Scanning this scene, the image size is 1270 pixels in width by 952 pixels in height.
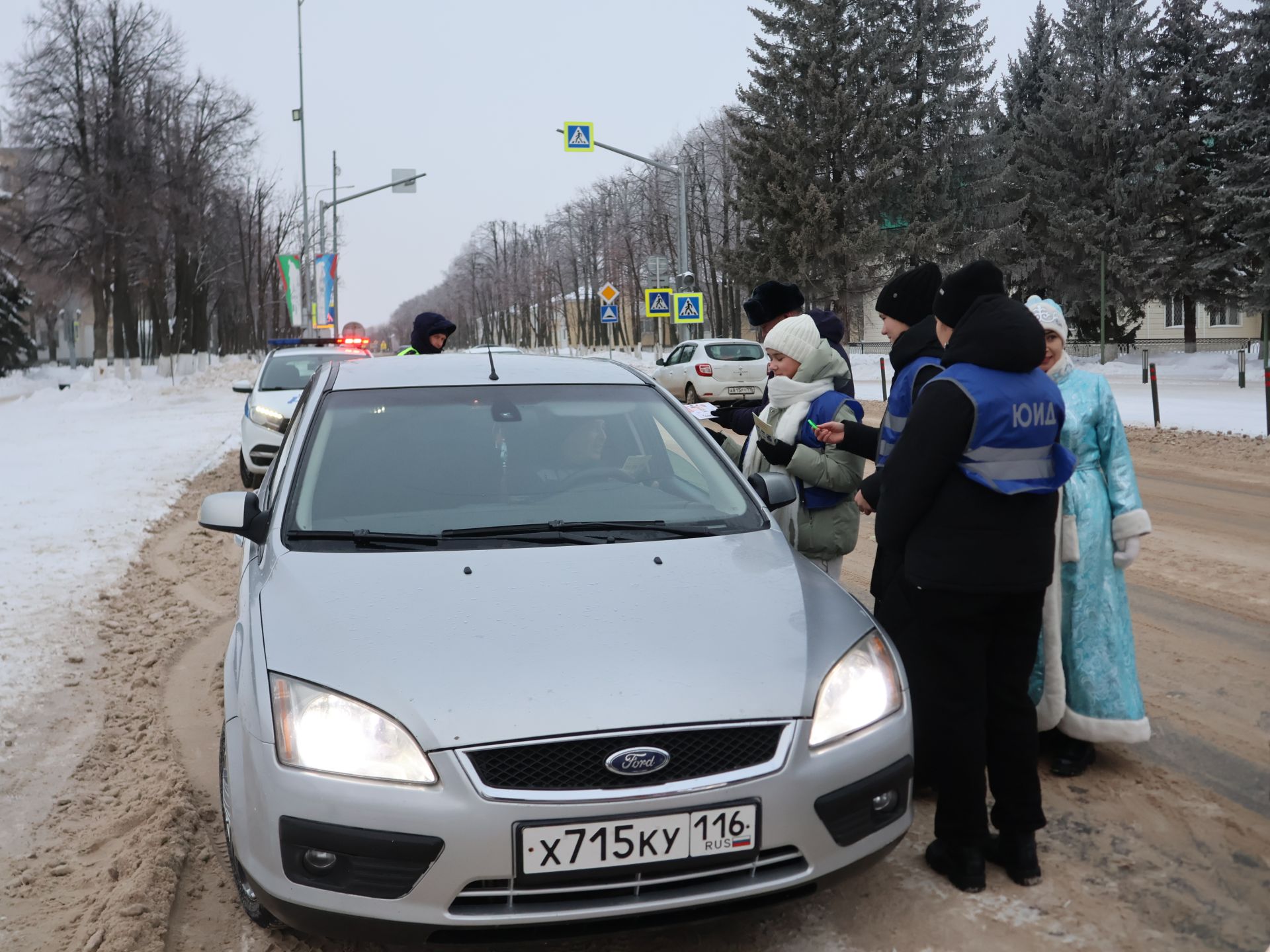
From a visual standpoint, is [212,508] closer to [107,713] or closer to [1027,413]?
[107,713]

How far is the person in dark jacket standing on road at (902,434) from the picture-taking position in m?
3.64

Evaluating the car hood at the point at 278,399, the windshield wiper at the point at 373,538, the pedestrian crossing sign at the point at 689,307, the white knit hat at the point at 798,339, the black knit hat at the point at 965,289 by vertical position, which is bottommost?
the windshield wiper at the point at 373,538

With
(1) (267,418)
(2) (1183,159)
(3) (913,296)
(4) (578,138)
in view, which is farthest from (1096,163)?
(3) (913,296)

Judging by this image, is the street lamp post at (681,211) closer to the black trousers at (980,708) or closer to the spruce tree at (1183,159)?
the spruce tree at (1183,159)

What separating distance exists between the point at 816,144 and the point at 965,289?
38.4 meters

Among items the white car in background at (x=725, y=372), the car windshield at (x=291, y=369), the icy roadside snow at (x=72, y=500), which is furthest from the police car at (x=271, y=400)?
the white car in background at (x=725, y=372)

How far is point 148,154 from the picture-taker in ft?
128

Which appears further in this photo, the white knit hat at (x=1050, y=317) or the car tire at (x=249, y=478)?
the car tire at (x=249, y=478)

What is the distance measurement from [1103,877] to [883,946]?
2.64 ft

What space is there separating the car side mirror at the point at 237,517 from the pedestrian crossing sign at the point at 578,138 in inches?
958

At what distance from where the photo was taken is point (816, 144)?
39875 millimetres

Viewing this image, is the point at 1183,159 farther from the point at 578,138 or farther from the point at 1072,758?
the point at 1072,758

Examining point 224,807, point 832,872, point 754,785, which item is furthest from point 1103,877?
point 224,807

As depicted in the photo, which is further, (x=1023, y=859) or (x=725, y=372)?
(x=725, y=372)
